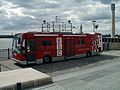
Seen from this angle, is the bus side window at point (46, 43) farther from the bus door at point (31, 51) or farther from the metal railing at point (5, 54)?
the metal railing at point (5, 54)

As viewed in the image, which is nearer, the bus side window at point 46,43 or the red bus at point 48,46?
the red bus at point 48,46

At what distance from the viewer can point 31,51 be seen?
64.1 ft

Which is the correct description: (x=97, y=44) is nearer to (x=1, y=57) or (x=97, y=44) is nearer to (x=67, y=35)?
(x=67, y=35)

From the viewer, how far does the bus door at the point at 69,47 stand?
2356cm

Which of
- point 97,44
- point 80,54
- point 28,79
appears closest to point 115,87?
point 28,79

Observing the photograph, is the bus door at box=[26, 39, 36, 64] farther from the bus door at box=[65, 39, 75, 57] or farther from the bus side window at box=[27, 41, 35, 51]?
the bus door at box=[65, 39, 75, 57]

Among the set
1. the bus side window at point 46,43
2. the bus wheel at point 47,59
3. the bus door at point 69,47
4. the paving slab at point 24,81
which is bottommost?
the bus wheel at point 47,59

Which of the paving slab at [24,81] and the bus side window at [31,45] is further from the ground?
the bus side window at [31,45]

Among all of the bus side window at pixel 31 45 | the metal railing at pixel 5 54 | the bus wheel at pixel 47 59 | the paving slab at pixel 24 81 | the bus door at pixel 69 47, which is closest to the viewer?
the paving slab at pixel 24 81

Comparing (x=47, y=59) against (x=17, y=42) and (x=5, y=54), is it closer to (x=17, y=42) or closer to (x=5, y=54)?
(x=17, y=42)

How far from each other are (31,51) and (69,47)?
5500 millimetres

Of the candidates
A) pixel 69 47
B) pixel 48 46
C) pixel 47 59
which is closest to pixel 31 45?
pixel 48 46

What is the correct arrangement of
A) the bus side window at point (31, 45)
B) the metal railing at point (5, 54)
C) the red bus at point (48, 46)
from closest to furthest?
the red bus at point (48, 46), the bus side window at point (31, 45), the metal railing at point (5, 54)

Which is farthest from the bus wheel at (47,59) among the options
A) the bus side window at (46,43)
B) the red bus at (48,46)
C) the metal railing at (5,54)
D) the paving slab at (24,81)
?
the paving slab at (24,81)
